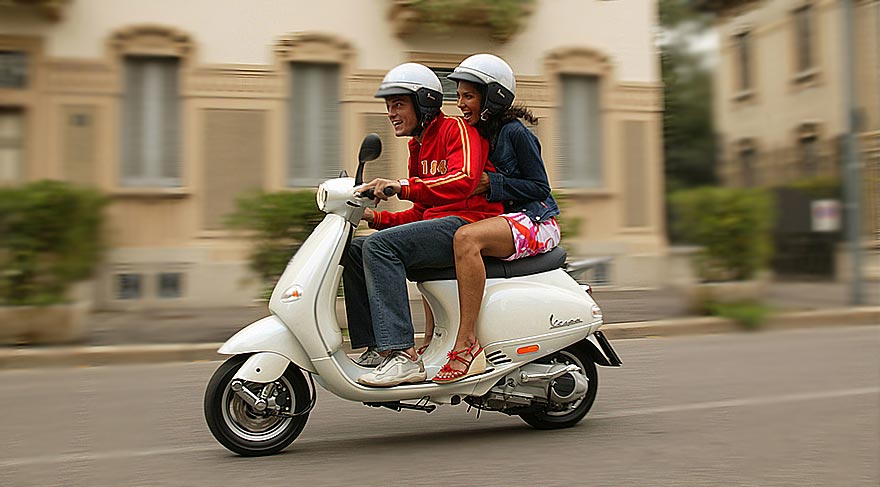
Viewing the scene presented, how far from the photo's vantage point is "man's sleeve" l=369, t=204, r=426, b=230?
561cm

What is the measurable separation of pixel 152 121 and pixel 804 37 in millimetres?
14417

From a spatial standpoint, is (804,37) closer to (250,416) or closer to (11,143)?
(11,143)

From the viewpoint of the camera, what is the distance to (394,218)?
223 inches


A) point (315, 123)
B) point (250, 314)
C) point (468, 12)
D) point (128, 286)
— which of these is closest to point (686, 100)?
point (468, 12)

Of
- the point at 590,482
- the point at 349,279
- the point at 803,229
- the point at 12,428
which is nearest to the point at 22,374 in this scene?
the point at 12,428

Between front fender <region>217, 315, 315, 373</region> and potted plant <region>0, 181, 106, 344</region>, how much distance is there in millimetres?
5314

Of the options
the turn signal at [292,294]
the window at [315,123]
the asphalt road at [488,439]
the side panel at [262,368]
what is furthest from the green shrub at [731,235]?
the side panel at [262,368]

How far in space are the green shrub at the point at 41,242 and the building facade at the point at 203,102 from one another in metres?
2.94

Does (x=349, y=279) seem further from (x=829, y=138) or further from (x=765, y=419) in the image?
(x=829, y=138)

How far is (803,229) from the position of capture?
1549 cm

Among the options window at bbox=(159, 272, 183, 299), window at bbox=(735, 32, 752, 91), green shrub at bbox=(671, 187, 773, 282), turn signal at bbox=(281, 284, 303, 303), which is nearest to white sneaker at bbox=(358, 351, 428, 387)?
turn signal at bbox=(281, 284, 303, 303)

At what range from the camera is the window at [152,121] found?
1396cm

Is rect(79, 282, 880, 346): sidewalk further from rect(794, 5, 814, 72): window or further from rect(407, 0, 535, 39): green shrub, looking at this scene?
rect(794, 5, 814, 72): window

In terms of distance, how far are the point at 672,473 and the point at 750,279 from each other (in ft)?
25.2
